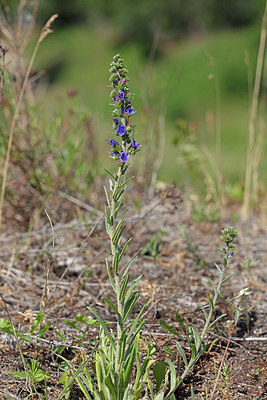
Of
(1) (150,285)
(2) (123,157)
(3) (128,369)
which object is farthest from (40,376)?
(2) (123,157)

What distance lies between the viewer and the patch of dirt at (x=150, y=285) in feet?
6.33

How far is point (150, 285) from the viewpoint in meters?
2.39

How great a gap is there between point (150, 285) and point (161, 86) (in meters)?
1.80

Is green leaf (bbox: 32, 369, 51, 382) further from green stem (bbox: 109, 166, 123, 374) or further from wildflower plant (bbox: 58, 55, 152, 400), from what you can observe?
green stem (bbox: 109, 166, 123, 374)

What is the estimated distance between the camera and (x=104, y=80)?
1503cm

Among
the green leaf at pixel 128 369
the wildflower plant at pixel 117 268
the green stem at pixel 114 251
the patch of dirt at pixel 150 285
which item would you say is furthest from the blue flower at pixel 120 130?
the green leaf at pixel 128 369

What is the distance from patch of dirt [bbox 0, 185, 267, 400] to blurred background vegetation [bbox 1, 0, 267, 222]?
0.39 meters

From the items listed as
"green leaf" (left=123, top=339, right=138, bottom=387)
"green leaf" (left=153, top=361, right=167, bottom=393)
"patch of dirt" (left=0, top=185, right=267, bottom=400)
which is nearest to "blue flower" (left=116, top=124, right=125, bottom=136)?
"patch of dirt" (left=0, top=185, right=267, bottom=400)

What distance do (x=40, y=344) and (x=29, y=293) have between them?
0.49m

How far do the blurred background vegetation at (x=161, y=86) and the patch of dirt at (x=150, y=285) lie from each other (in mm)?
391

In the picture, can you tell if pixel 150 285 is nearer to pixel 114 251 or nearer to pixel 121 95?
pixel 114 251

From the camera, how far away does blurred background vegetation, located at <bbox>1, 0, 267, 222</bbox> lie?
11.5 ft

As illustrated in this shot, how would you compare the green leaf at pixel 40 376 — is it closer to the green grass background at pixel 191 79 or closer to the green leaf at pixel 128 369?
the green leaf at pixel 128 369

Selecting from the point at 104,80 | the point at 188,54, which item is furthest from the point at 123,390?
the point at 104,80
